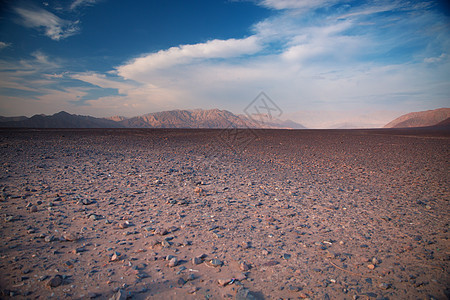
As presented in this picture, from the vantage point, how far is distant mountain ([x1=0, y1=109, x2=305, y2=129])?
96875 millimetres

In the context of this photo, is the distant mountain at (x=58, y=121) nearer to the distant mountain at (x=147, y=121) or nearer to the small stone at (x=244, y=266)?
the distant mountain at (x=147, y=121)

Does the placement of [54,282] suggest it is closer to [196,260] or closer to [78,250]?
[78,250]

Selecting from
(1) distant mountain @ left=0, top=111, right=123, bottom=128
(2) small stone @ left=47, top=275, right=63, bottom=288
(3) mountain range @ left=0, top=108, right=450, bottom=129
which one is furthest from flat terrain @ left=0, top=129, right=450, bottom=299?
(1) distant mountain @ left=0, top=111, right=123, bottom=128

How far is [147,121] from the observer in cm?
14850

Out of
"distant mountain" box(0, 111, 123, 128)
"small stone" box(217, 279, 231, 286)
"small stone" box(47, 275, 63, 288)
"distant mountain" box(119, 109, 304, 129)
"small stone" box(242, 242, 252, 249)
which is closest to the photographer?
"small stone" box(47, 275, 63, 288)

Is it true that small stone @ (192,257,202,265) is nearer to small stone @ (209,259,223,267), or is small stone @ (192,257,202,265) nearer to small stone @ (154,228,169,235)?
small stone @ (209,259,223,267)

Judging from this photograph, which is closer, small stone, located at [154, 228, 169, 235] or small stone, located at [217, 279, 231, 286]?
small stone, located at [217, 279, 231, 286]

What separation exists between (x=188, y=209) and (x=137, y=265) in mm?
1966

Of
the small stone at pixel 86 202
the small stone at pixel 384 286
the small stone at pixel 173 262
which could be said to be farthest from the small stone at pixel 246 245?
the small stone at pixel 86 202

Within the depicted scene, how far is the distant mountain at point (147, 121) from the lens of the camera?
96875 millimetres

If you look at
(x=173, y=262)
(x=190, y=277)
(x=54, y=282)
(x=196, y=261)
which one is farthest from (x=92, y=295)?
(x=196, y=261)

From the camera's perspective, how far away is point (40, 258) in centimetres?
286

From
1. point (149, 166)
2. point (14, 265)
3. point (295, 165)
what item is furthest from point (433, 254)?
point (149, 166)

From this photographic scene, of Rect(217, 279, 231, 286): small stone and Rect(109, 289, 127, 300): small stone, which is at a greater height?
Rect(109, 289, 127, 300): small stone
